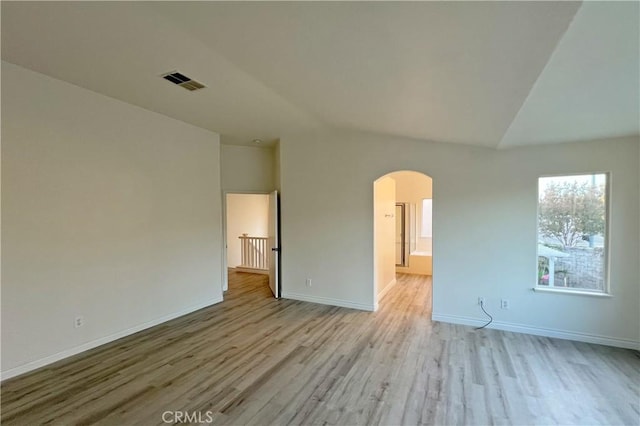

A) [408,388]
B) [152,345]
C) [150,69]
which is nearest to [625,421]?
[408,388]

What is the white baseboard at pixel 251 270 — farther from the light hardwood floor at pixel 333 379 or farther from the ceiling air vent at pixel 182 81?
the ceiling air vent at pixel 182 81

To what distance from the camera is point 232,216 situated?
953 cm

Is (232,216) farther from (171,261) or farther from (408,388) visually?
(408,388)

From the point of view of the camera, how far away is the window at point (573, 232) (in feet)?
12.2

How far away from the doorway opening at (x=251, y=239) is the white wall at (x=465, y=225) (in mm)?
306

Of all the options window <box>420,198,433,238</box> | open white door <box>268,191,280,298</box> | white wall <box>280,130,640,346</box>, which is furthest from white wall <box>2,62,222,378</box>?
window <box>420,198,433,238</box>

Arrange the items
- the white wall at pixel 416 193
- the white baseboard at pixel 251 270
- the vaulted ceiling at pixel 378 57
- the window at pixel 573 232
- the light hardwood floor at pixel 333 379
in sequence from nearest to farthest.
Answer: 1. the vaulted ceiling at pixel 378 57
2. the light hardwood floor at pixel 333 379
3. the window at pixel 573 232
4. the white baseboard at pixel 251 270
5. the white wall at pixel 416 193

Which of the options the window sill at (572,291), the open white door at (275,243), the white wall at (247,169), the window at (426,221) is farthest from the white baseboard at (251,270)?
the window sill at (572,291)

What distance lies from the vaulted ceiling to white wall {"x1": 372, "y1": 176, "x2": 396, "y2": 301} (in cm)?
170

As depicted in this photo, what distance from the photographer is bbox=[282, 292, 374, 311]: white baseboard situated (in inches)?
199

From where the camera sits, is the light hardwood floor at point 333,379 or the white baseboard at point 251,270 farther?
the white baseboard at point 251,270

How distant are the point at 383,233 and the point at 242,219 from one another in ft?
18.2

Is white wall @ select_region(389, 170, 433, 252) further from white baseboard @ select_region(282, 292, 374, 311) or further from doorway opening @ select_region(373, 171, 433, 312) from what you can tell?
white baseboard @ select_region(282, 292, 374, 311)

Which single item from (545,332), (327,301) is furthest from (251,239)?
(545,332)
